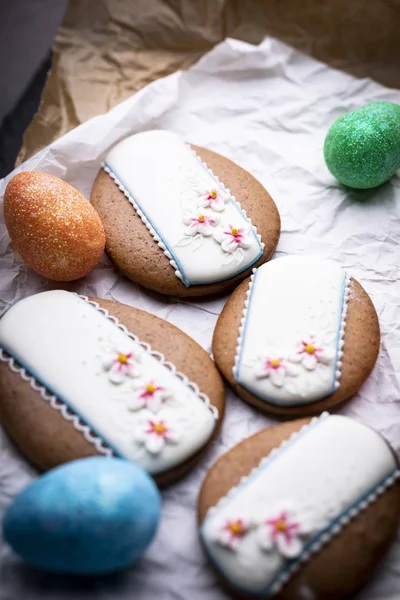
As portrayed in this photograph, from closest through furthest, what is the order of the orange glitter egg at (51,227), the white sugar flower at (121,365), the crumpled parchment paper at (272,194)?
the crumpled parchment paper at (272,194) → the white sugar flower at (121,365) → the orange glitter egg at (51,227)

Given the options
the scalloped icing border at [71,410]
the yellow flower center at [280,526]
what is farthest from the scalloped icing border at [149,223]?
the yellow flower center at [280,526]

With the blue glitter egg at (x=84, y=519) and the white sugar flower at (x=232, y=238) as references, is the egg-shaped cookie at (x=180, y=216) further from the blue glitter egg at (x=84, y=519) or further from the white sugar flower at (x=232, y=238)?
the blue glitter egg at (x=84, y=519)

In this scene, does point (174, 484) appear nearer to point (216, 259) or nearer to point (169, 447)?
point (169, 447)

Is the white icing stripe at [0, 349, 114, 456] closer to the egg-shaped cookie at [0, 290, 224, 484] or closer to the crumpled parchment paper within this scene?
the egg-shaped cookie at [0, 290, 224, 484]

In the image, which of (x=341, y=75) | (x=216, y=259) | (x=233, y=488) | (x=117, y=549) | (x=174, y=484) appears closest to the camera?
(x=117, y=549)

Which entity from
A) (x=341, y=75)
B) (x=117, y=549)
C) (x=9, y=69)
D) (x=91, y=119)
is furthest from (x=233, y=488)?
(x=9, y=69)

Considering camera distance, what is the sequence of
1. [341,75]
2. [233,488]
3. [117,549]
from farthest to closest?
[341,75] < [233,488] < [117,549]
